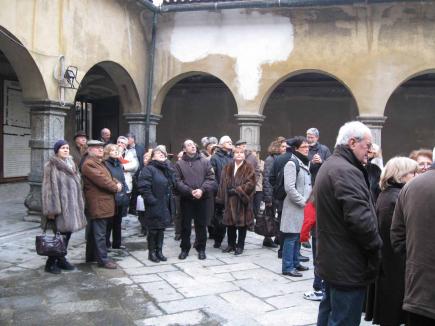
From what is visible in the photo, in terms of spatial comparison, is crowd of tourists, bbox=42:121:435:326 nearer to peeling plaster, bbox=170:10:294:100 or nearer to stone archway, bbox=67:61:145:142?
peeling plaster, bbox=170:10:294:100

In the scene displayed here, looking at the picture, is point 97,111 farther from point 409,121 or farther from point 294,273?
point 294,273

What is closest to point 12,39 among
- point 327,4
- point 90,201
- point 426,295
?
point 90,201

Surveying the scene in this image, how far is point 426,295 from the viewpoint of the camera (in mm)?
2346

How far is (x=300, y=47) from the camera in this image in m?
9.52

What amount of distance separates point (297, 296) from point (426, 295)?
241 cm

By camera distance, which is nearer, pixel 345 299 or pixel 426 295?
pixel 426 295

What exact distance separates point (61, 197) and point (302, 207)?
266 centimetres

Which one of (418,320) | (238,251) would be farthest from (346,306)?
(238,251)

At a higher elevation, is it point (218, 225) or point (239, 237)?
point (218, 225)

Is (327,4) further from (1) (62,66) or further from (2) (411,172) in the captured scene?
(2) (411,172)

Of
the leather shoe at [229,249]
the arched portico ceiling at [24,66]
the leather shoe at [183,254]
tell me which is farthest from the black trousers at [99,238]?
the arched portico ceiling at [24,66]

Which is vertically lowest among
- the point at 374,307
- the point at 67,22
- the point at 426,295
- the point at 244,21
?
the point at 374,307

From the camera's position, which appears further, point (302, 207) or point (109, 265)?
point (109, 265)

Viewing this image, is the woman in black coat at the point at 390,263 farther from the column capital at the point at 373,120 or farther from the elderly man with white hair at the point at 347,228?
the column capital at the point at 373,120
